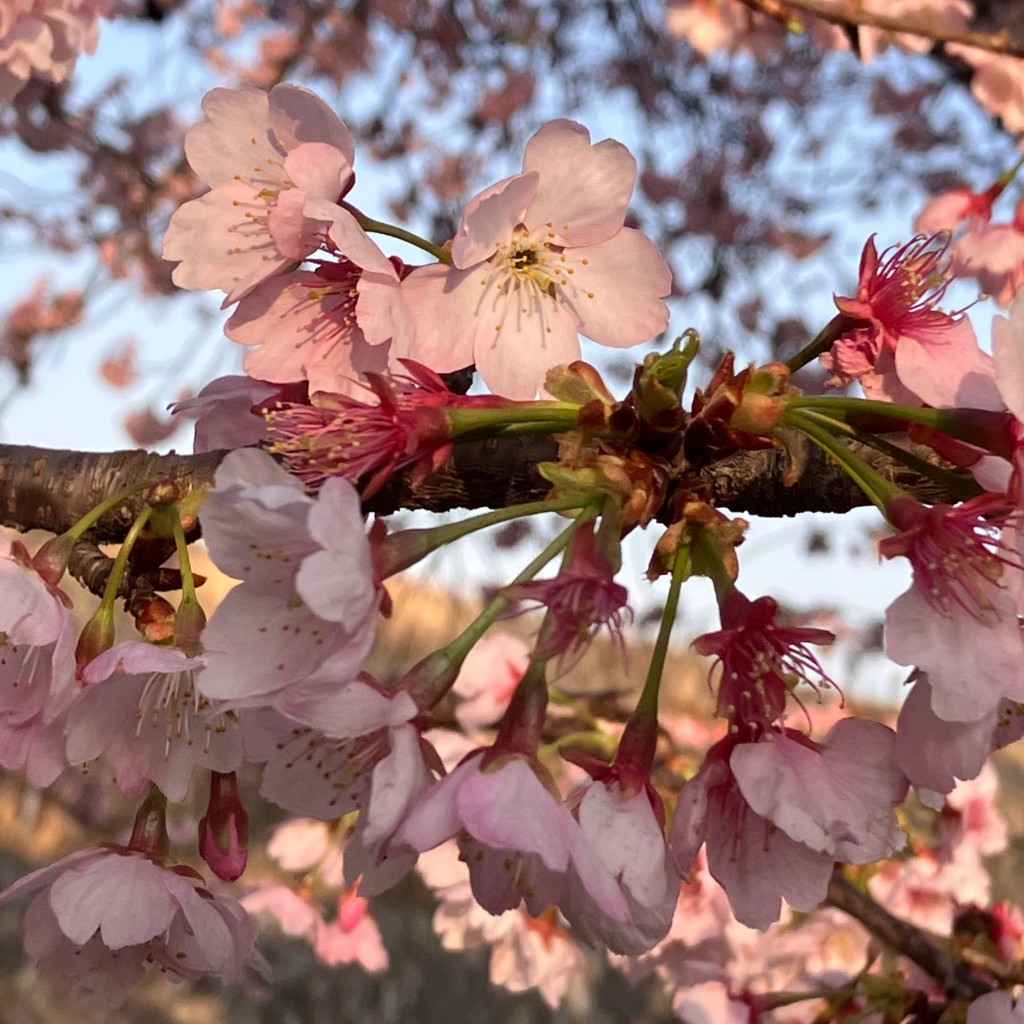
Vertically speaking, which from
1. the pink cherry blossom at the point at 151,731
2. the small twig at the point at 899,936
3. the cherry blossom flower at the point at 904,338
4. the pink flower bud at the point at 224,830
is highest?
the cherry blossom flower at the point at 904,338

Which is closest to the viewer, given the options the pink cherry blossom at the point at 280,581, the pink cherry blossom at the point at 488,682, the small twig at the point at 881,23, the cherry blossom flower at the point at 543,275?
the pink cherry blossom at the point at 280,581

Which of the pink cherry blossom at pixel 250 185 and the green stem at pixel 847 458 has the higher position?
the pink cherry blossom at pixel 250 185

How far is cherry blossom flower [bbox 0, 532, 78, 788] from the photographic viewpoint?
2.28 feet

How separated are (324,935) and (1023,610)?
1624 millimetres

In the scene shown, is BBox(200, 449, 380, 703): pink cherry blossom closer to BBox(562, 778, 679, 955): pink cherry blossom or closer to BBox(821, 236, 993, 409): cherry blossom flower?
BBox(562, 778, 679, 955): pink cherry blossom

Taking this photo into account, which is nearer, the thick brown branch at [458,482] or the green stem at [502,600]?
the green stem at [502,600]

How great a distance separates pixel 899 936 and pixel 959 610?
977 mm

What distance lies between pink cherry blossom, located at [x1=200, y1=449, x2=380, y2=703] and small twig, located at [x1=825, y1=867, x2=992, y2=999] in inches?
40.4

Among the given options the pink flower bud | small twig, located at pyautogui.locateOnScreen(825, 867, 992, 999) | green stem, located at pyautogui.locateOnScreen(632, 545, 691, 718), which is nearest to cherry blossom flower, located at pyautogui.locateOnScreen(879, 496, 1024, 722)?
green stem, located at pyautogui.locateOnScreen(632, 545, 691, 718)

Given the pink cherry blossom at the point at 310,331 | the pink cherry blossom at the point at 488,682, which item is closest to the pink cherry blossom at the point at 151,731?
the pink cherry blossom at the point at 310,331

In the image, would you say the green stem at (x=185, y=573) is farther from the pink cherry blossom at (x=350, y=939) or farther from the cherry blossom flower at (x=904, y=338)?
the pink cherry blossom at (x=350, y=939)

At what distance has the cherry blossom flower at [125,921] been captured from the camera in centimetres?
72

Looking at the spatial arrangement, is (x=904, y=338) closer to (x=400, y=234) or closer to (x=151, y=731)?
(x=400, y=234)

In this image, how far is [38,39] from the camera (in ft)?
5.32
